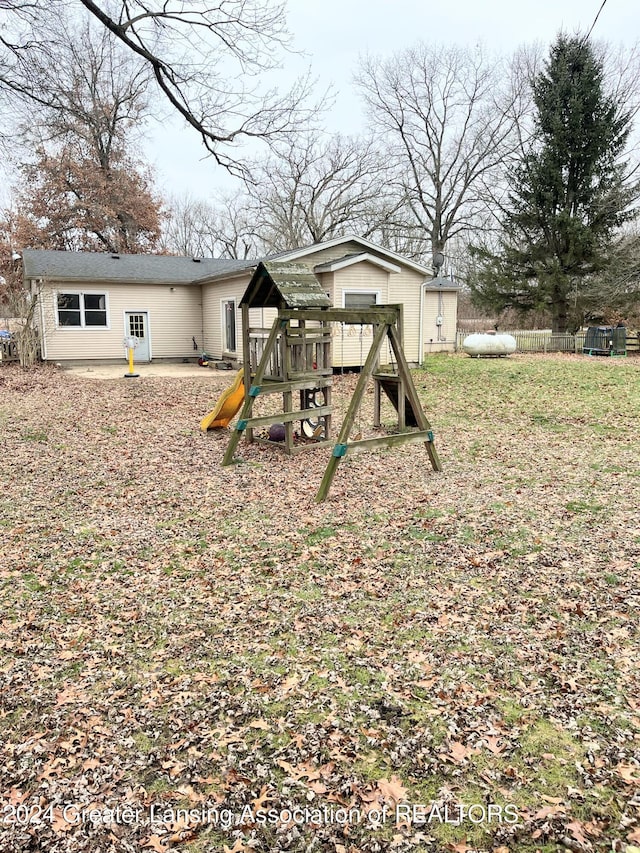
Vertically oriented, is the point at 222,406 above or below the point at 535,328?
below

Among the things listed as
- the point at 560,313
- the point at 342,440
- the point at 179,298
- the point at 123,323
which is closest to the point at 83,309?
the point at 123,323

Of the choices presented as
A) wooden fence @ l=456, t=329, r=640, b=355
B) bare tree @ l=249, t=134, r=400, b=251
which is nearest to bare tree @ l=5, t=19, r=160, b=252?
bare tree @ l=249, t=134, r=400, b=251

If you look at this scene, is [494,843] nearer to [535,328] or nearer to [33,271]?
[33,271]

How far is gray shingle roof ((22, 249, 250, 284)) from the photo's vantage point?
18.9 m

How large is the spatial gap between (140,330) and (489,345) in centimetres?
1230

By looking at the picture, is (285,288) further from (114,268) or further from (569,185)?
(569,185)

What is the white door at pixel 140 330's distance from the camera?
20.4 metres

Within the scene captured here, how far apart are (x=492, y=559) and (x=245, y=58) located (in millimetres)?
10275

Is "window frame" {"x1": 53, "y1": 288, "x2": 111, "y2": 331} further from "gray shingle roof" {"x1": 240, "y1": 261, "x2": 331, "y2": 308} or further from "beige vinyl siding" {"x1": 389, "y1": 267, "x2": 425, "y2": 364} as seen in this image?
"gray shingle roof" {"x1": 240, "y1": 261, "x2": 331, "y2": 308}

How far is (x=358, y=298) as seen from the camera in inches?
648

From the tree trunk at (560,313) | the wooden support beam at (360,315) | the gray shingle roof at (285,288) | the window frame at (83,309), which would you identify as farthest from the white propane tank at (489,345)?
the wooden support beam at (360,315)

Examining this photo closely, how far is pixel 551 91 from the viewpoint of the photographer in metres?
25.3

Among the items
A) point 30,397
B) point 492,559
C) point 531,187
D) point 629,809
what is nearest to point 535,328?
point 531,187

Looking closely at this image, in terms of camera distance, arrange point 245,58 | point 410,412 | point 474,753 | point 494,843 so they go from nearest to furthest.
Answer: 1. point 494,843
2. point 474,753
3. point 410,412
4. point 245,58
